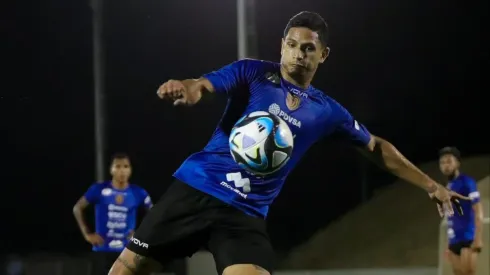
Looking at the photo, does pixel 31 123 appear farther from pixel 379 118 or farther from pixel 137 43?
pixel 379 118

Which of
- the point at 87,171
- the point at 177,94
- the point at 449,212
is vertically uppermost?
the point at 177,94

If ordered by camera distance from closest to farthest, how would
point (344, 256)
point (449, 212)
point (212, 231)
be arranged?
point (212, 231), point (449, 212), point (344, 256)

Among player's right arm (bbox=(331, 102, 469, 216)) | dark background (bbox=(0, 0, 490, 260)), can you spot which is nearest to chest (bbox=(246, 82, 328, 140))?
player's right arm (bbox=(331, 102, 469, 216))

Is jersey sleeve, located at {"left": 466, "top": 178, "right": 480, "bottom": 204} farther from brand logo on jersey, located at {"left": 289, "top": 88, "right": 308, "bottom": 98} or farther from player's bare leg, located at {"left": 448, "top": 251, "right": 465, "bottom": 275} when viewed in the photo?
brand logo on jersey, located at {"left": 289, "top": 88, "right": 308, "bottom": 98}

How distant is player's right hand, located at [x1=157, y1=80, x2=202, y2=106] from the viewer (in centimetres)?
312

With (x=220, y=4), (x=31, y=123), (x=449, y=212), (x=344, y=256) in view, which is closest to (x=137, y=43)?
(x=220, y=4)

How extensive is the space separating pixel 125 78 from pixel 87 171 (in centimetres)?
205

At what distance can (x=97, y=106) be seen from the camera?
12.6 m

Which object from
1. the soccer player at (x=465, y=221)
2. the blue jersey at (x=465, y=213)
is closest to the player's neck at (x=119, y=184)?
the soccer player at (x=465, y=221)

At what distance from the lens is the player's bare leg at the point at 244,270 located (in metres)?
3.46

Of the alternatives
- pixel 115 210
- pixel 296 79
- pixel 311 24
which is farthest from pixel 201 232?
pixel 115 210

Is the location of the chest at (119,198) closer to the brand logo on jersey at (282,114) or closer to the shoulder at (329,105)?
the shoulder at (329,105)

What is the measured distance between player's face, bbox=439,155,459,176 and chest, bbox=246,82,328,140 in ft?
17.8

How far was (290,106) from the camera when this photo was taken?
3.62 m
